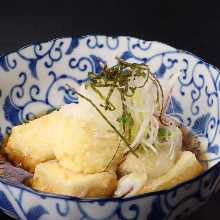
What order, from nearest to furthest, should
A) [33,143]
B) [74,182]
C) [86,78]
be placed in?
1. [74,182]
2. [33,143]
3. [86,78]

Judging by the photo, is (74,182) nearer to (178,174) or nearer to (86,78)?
(178,174)

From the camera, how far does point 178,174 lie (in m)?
1.52

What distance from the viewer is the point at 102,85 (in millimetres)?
1570

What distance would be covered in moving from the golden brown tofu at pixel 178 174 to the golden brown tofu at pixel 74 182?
0.30 feet

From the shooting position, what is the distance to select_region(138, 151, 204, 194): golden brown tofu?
1476 millimetres

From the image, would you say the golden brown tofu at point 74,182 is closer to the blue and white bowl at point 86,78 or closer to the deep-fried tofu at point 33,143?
the deep-fried tofu at point 33,143

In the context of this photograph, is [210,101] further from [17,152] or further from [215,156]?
[17,152]

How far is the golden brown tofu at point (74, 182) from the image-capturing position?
1459 mm

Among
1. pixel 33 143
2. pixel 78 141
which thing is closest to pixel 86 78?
pixel 33 143

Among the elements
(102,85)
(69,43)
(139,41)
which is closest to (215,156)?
(102,85)

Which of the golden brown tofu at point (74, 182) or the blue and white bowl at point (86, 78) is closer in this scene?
the golden brown tofu at point (74, 182)

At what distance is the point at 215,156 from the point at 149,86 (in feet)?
0.88

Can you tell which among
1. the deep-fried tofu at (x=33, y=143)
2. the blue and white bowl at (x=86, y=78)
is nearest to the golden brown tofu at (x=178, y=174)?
the blue and white bowl at (x=86, y=78)

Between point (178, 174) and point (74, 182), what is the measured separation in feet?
0.84
